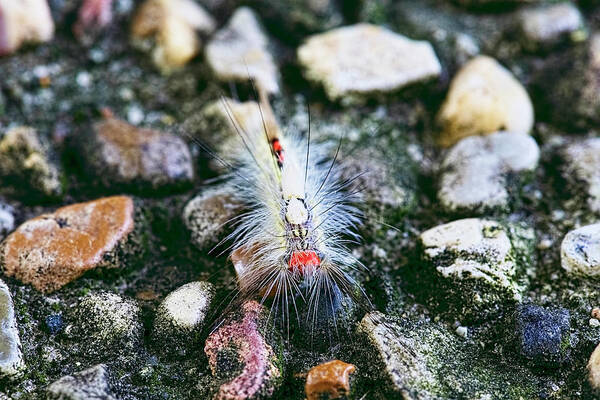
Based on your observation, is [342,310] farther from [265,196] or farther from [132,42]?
[132,42]

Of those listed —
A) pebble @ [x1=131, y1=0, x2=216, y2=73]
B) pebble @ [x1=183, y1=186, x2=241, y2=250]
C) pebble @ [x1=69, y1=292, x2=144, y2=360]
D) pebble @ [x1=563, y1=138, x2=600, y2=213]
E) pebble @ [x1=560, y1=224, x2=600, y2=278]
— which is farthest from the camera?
pebble @ [x1=131, y1=0, x2=216, y2=73]

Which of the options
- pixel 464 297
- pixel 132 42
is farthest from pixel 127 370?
pixel 132 42

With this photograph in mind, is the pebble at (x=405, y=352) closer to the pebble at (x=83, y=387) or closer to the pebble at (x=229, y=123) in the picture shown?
the pebble at (x=83, y=387)

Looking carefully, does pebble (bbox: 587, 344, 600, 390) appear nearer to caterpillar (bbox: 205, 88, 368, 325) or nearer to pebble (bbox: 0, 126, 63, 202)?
caterpillar (bbox: 205, 88, 368, 325)

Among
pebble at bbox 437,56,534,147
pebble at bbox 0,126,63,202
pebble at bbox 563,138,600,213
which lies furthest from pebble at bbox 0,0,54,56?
pebble at bbox 563,138,600,213

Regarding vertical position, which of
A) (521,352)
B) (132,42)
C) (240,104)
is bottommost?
(521,352)

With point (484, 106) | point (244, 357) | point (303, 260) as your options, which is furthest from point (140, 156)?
point (484, 106)

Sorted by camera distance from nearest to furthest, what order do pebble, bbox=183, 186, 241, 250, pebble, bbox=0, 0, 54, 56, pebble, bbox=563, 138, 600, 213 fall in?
pebble, bbox=183, 186, 241, 250
pebble, bbox=563, 138, 600, 213
pebble, bbox=0, 0, 54, 56
